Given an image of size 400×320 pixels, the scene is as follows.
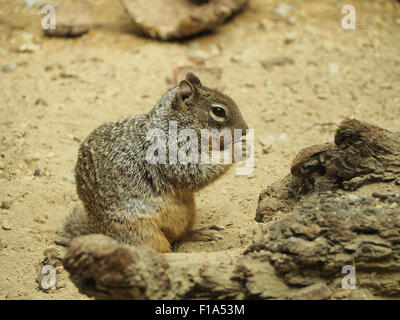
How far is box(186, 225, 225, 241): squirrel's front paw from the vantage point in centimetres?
485

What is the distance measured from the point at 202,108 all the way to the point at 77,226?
65.9 inches

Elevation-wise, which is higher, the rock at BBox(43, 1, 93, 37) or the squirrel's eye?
the rock at BBox(43, 1, 93, 37)

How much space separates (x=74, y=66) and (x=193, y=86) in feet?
11.9

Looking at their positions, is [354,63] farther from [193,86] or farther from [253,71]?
[193,86]

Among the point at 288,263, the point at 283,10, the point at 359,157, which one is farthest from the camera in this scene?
the point at 283,10

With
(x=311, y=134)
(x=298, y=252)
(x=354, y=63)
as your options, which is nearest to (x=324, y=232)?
(x=298, y=252)

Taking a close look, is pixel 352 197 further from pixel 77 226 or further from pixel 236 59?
pixel 236 59

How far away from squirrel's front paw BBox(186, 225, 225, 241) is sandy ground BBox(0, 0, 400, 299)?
0.23 feet

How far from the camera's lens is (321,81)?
7.17 meters

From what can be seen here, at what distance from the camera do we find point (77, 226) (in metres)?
4.85

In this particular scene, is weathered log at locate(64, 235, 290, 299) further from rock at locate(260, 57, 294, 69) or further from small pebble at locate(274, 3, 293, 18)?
small pebble at locate(274, 3, 293, 18)

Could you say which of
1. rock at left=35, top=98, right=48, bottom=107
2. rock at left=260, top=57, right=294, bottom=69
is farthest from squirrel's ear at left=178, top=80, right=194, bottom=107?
rock at left=260, top=57, right=294, bottom=69

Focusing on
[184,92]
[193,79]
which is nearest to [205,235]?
[184,92]

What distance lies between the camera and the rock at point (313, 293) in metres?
3.10
